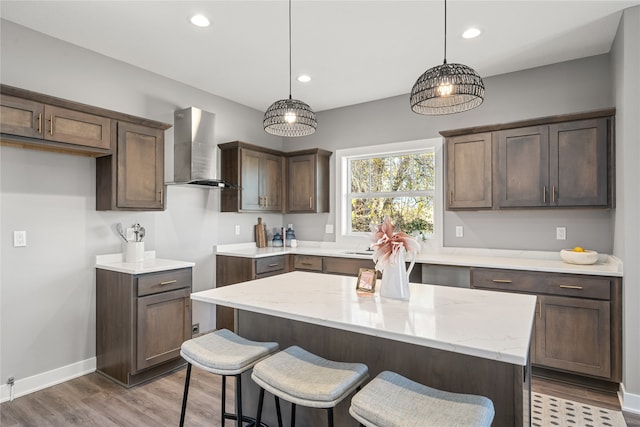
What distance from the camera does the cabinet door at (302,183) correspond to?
4605 mm

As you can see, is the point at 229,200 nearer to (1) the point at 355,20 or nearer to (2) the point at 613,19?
(1) the point at 355,20

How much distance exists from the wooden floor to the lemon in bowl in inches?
38.8

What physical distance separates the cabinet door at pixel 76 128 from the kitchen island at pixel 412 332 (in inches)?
68.9

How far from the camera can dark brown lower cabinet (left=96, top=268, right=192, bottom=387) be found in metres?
2.78

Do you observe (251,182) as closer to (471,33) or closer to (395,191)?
(395,191)

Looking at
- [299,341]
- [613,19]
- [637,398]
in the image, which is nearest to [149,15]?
[299,341]

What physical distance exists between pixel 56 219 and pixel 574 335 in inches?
163

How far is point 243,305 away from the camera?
170 cm

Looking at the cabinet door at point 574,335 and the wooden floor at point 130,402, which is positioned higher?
the cabinet door at point 574,335

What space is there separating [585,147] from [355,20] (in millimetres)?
2134

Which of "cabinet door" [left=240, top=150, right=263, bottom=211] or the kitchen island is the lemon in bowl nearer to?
the kitchen island

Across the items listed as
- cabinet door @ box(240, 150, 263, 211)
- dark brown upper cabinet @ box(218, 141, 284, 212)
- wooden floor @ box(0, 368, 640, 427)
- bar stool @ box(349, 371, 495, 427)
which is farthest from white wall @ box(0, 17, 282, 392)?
bar stool @ box(349, 371, 495, 427)

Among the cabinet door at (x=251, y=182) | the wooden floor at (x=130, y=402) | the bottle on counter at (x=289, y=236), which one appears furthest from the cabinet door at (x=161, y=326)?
the bottle on counter at (x=289, y=236)

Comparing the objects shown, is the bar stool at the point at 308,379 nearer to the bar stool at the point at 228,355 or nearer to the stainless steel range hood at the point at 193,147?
the bar stool at the point at 228,355
